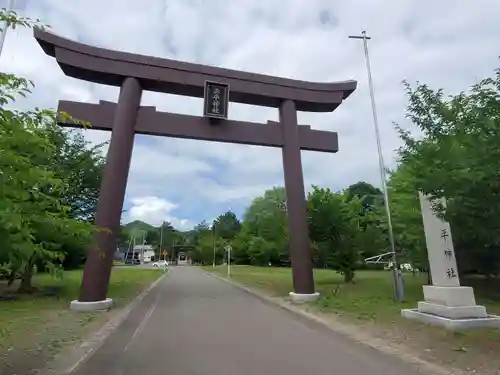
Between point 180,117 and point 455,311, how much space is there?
1016 cm

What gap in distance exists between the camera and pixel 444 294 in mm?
9359

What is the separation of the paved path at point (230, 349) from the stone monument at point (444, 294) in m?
2.64

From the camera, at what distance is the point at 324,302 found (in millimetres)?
13453

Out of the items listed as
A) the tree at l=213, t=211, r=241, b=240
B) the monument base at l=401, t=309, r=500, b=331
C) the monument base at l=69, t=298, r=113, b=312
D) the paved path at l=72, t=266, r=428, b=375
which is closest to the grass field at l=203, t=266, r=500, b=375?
the monument base at l=401, t=309, r=500, b=331

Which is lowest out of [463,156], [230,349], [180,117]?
[230,349]

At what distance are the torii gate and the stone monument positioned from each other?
16.0 ft

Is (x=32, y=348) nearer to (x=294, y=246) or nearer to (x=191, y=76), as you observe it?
(x=294, y=246)

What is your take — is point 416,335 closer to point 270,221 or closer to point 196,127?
point 196,127

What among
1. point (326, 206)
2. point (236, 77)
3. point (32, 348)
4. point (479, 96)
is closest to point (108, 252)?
point (32, 348)

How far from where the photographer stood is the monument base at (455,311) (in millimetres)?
8672

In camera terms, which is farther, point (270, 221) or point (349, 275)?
point (270, 221)

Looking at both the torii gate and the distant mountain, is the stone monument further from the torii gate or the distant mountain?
the distant mountain

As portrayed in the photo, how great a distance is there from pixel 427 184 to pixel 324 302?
6747 millimetres

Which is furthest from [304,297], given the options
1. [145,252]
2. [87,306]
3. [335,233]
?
[145,252]
